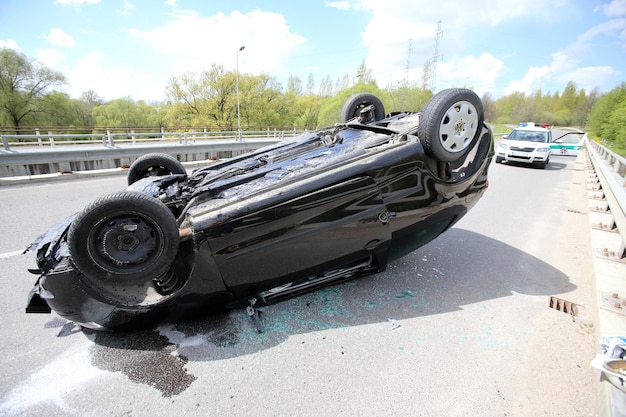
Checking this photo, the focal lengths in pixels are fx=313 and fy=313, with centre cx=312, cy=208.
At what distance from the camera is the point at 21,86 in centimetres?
3169

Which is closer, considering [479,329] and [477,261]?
[479,329]

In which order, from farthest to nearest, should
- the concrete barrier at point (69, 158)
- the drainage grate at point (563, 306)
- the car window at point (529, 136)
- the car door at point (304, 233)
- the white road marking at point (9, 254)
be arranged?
the car window at point (529, 136)
the concrete barrier at point (69, 158)
the white road marking at point (9, 254)
the drainage grate at point (563, 306)
the car door at point (304, 233)

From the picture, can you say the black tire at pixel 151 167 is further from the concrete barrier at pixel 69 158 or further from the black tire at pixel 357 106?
the concrete barrier at pixel 69 158

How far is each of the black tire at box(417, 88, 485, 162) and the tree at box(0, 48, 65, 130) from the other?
42056 mm

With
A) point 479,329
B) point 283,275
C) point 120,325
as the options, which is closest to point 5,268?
point 120,325

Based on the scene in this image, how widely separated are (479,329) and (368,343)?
3.20 feet

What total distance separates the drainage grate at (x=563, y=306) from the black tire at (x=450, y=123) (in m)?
1.65

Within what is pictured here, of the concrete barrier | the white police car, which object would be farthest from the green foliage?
the white police car

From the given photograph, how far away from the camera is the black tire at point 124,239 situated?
6.64ft

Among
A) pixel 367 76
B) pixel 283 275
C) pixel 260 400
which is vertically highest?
pixel 367 76

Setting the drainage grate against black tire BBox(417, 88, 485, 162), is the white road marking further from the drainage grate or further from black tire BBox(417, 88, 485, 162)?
the drainage grate

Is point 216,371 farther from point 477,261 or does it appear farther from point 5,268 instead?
point 477,261

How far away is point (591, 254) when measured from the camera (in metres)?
4.15

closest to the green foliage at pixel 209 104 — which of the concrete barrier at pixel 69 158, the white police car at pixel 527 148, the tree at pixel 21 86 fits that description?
the tree at pixel 21 86
